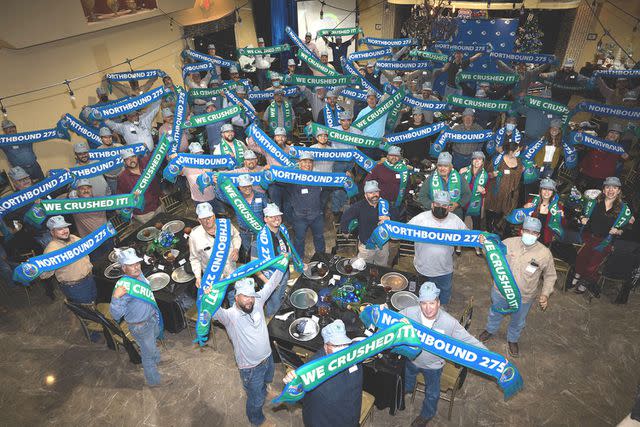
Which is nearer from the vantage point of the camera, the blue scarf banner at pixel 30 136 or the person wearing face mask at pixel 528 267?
the person wearing face mask at pixel 528 267

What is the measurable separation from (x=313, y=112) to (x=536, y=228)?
809 centimetres

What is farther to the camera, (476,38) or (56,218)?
(476,38)

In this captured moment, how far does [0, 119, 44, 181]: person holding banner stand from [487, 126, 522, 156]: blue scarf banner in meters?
10.2

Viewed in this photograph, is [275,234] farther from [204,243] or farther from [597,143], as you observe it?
[597,143]

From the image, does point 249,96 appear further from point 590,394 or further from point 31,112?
point 590,394

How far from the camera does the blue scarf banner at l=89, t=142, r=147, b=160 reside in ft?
26.0

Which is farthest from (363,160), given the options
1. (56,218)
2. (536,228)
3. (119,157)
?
(56,218)

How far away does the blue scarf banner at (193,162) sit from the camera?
7.38 meters

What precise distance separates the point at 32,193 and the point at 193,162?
272cm

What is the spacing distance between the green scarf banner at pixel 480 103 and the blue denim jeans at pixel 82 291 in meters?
8.57

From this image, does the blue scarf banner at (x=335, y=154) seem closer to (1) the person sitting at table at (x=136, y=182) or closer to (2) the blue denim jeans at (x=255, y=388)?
(1) the person sitting at table at (x=136, y=182)

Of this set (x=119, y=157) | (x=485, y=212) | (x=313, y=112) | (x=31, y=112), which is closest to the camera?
(x=119, y=157)

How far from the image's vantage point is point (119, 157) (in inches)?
301

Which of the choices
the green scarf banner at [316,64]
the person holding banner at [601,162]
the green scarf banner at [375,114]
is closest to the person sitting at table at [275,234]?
the green scarf banner at [375,114]
